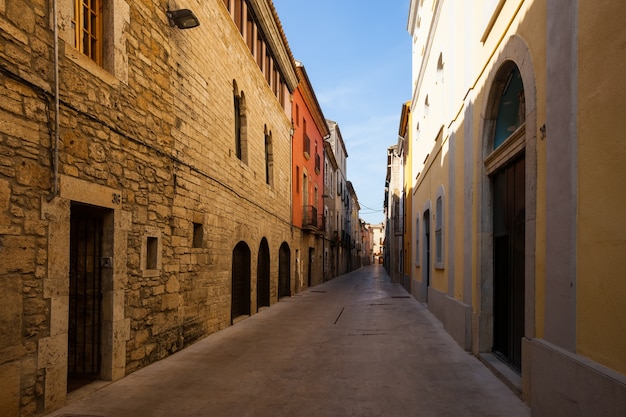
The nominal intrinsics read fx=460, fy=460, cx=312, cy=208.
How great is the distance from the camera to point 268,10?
13.5m

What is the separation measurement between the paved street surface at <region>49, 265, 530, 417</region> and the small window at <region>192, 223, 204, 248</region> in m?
1.76

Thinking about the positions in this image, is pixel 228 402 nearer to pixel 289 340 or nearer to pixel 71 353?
pixel 71 353

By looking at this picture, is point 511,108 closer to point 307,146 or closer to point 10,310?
point 10,310

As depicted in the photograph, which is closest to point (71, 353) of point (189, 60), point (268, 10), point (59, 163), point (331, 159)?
point (59, 163)

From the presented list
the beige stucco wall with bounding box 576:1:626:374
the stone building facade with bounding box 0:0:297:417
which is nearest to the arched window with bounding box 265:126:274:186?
the stone building facade with bounding box 0:0:297:417

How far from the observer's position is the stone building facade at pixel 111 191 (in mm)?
4258

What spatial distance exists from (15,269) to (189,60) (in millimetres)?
5113

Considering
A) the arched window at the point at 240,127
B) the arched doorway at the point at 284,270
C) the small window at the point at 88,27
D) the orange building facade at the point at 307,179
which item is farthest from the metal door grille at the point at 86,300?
the orange building facade at the point at 307,179

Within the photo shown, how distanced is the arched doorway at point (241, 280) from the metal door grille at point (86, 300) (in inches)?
212

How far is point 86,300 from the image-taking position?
582 centimetres

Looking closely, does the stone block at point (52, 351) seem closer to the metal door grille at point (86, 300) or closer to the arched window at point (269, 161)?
the metal door grille at point (86, 300)

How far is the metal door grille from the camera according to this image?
5.79 m

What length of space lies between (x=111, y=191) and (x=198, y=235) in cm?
298

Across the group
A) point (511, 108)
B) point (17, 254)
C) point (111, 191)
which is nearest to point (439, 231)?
point (511, 108)
